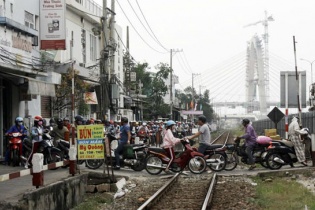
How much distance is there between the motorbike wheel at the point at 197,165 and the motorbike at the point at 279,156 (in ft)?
7.45

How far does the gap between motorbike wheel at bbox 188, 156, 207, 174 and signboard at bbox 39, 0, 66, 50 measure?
7.03m

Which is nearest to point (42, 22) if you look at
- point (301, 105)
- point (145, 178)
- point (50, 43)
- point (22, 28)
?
point (50, 43)

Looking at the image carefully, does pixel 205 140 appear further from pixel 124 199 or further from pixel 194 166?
pixel 124 199

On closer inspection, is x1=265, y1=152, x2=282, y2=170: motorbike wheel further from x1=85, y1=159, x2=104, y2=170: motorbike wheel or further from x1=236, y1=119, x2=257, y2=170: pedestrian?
x1=85, y1=159, x2=104, y2=170: motorbike wheel

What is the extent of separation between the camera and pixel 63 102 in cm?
2750

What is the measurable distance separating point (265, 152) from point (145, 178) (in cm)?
438

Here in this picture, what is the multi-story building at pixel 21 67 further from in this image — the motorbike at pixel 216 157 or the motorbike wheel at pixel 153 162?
the motorbike at pixel 216 157

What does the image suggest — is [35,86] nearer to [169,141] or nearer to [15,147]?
[15,147]

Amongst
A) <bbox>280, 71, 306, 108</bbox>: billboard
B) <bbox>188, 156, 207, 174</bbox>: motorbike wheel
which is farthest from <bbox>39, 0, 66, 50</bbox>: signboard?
<bbox>280, 71, 306, 108</bbox>: billboard

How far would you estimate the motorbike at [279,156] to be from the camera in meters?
18.7

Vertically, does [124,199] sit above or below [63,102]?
below

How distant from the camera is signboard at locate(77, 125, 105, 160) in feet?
44.0

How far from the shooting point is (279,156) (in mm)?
18734

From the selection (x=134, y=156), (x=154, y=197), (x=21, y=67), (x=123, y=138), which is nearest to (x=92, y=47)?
(x=21, y=67)
